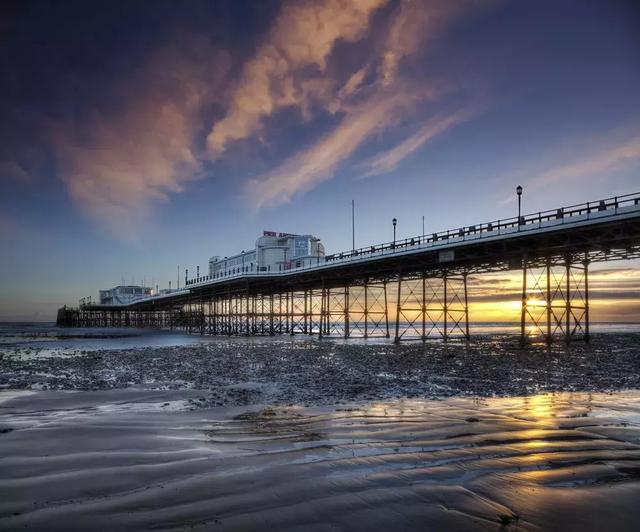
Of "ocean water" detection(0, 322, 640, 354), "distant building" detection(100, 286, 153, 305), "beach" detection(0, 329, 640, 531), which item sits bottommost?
"ocean water" detection(0, 322, 640, 354)

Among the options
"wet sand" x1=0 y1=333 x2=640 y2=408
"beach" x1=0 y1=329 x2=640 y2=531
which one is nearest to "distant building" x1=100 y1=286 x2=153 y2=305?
"wet sand" x1=0 y1=333 x2=640 y2=408

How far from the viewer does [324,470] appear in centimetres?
460

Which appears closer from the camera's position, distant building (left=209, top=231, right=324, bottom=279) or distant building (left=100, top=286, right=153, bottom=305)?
distant building (left=209, top=231, right=324, bottom=279)

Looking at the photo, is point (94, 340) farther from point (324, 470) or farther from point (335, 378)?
point (324, 470)

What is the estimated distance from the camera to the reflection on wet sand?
11.4 feet

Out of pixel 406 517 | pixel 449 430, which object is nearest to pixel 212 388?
pixel 449 430

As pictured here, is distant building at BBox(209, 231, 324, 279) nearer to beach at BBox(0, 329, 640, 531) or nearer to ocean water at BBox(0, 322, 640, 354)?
ocean water at BBox(0, 322, 640, 354)

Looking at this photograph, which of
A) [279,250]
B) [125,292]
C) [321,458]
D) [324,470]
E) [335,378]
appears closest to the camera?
[324,470]

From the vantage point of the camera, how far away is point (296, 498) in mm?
3830

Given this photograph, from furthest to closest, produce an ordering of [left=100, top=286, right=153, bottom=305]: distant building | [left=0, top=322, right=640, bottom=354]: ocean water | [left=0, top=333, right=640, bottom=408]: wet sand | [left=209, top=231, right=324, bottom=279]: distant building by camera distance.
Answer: [left=100, top=286, right=153, bottom=305]: distant building → [left=209, top=231, right=324, bottom=279]: distant building → [left=0, top=322, right=640, bottom=354]: ocean water → [left=0, top=333, right=640, bottom=408]: wet sand

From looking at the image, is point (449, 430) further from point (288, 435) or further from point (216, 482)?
point (216, 482)

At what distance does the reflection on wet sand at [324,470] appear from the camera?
3.46m

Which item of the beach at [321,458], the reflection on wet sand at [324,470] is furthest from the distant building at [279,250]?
the reflection on wet sand at [324,470]

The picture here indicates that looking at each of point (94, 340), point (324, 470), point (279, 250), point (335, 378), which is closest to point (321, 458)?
point (324, 470)
